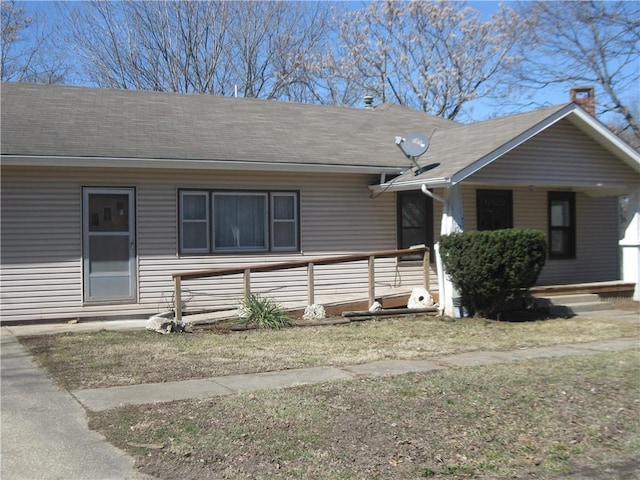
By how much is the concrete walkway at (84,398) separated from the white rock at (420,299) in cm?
336

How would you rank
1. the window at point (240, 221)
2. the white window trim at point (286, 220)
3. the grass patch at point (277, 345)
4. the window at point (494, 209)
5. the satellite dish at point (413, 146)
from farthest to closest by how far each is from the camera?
the window at point (494, 209) → the white window trim at point (286, 220) → the window at point (240, 221) → the satellite dish at point (413, 146) → the grass patch at point (277, 345)

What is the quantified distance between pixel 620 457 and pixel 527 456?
786 millimetres

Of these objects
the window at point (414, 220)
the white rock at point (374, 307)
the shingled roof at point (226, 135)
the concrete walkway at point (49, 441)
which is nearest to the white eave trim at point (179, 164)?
the shingled roof at point (226, 135)

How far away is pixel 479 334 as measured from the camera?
10969 mm

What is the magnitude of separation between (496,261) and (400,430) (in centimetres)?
628

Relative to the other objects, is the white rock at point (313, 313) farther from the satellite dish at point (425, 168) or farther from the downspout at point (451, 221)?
the satellite dish at point (425, 168)

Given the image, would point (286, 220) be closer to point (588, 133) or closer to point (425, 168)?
point (425, 168)

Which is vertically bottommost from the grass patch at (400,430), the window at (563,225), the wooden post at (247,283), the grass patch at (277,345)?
the grass patch at (400,430)

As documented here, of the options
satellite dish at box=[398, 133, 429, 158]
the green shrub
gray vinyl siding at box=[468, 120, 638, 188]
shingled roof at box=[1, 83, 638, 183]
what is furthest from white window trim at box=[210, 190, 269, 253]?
gray vinyl siding at box=[468, 120, 638, 188]

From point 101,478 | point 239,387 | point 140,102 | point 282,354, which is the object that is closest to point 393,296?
point 282,354

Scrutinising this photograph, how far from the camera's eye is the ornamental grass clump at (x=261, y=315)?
37.9ft

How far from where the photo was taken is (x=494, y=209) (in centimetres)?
1525

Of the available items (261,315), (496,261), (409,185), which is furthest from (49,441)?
(409,185)

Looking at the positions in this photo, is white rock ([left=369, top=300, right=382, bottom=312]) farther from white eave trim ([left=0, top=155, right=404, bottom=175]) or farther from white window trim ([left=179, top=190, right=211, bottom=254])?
white window trim ([left=179, top=190, right=211, bottom=254])
